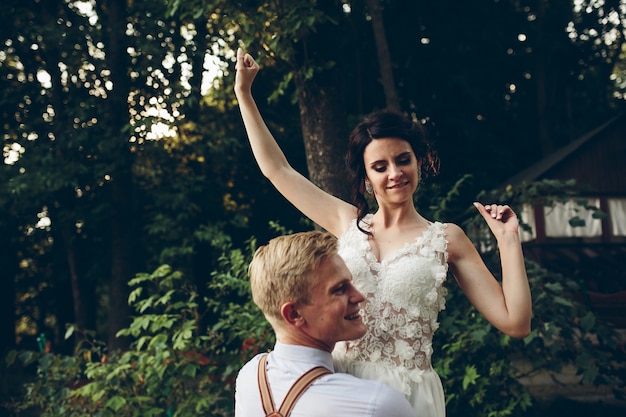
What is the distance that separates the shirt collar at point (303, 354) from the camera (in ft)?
→ 6.44

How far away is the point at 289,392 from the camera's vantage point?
1.89 meters

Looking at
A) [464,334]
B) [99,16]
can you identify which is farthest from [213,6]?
[99,16]

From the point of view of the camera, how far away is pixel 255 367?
203 cm

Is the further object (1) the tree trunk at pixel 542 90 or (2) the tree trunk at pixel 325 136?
(1) the tree trunk at pixel 542 90

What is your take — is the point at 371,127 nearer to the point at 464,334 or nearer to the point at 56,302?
the point at 464,334

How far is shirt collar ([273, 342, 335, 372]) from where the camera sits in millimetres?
1962

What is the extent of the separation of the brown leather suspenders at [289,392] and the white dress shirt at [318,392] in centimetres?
1

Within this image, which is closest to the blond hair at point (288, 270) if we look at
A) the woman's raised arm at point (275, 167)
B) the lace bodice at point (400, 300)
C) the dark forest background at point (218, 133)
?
the lace bodice at point (400, 300)

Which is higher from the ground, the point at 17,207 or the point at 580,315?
the point at 17,207

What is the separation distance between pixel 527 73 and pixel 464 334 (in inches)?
679

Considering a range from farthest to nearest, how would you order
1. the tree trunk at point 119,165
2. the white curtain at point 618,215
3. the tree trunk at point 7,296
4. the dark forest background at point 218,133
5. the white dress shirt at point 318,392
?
the white curtain at point 618,215
the tree trunk at point 7,296
the tree trunk at point 119,165
the dark forest background at point 218,133
the white dress shirt at point 318,392

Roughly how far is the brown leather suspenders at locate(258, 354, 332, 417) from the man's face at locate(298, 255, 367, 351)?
0.10 metres

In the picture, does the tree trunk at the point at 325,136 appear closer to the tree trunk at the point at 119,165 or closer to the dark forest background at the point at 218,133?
the dark forest background at the point at 218,133

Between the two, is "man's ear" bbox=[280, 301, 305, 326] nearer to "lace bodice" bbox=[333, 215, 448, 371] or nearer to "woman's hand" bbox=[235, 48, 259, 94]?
"lace bodice" bbox=[333, 215, 448, 371]
